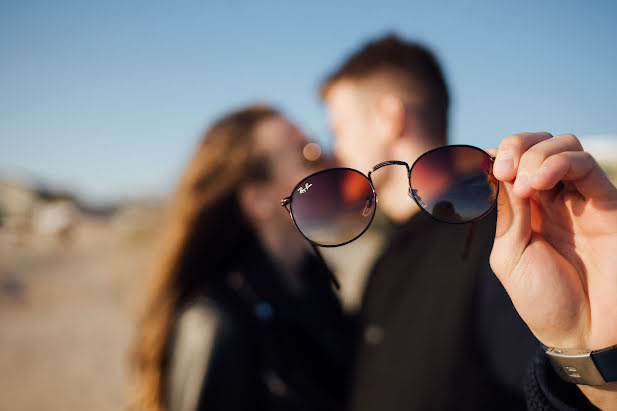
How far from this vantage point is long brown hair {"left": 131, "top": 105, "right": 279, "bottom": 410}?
219 centimetres

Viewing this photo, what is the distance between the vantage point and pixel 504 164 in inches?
39.3

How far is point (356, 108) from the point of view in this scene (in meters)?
3.00

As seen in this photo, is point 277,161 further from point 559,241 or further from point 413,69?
point 559,241

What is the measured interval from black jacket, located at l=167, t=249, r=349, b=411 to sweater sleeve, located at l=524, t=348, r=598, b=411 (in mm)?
1280

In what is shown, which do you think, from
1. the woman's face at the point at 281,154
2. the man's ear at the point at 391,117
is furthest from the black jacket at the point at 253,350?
the man's ear at the point at 391,117

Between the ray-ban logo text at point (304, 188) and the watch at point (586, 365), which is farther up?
the ray-ban logo text at point (304, 188)

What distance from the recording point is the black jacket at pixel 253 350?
182 centimetres

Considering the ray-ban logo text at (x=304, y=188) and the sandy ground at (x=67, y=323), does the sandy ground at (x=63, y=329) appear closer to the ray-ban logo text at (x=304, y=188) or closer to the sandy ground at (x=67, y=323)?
the sandy ground at (x=67, y=323)

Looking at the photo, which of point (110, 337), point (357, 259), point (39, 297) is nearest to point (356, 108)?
point (110, 337)

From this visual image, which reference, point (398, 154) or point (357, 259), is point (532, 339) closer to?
point (398, 154)

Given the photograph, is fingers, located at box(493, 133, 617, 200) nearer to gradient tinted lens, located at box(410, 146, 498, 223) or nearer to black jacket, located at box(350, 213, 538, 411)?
gradient tinted lens, located at box(410, 146, 498, 223)

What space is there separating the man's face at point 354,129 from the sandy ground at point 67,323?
137 cm

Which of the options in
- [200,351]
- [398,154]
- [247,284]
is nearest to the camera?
[200,351]

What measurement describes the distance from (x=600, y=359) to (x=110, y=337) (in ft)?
22.4
